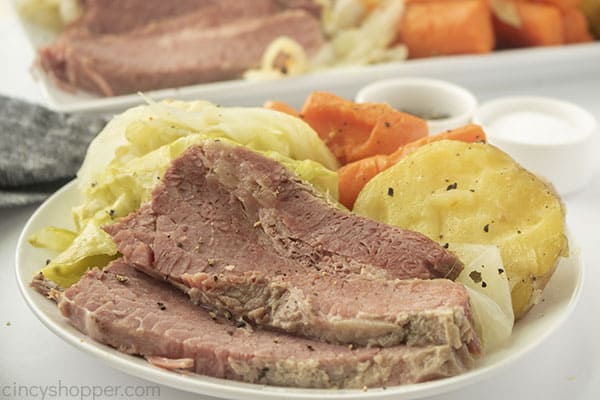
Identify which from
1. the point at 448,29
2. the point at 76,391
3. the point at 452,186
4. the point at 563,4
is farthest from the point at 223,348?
the point at 563,4

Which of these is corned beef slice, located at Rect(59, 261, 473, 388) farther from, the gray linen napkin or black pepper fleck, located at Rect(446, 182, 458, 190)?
the gray linen napkin

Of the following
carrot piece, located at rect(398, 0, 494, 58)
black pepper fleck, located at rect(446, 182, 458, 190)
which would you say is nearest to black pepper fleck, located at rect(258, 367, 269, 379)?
black pepper fleck, located at rect(446, 182, 458, 190)

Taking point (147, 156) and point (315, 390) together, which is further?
point (147, 156)

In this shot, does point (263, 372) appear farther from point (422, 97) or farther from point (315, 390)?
point (422, 97)

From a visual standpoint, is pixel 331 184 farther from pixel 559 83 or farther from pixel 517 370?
pixel 559 83

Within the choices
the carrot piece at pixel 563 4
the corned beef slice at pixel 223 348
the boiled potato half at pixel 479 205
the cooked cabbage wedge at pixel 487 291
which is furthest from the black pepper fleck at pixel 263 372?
the carrot piece at pixel 563 4

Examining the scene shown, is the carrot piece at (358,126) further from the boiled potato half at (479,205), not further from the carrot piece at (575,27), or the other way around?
the carrot piece at (575,27)
